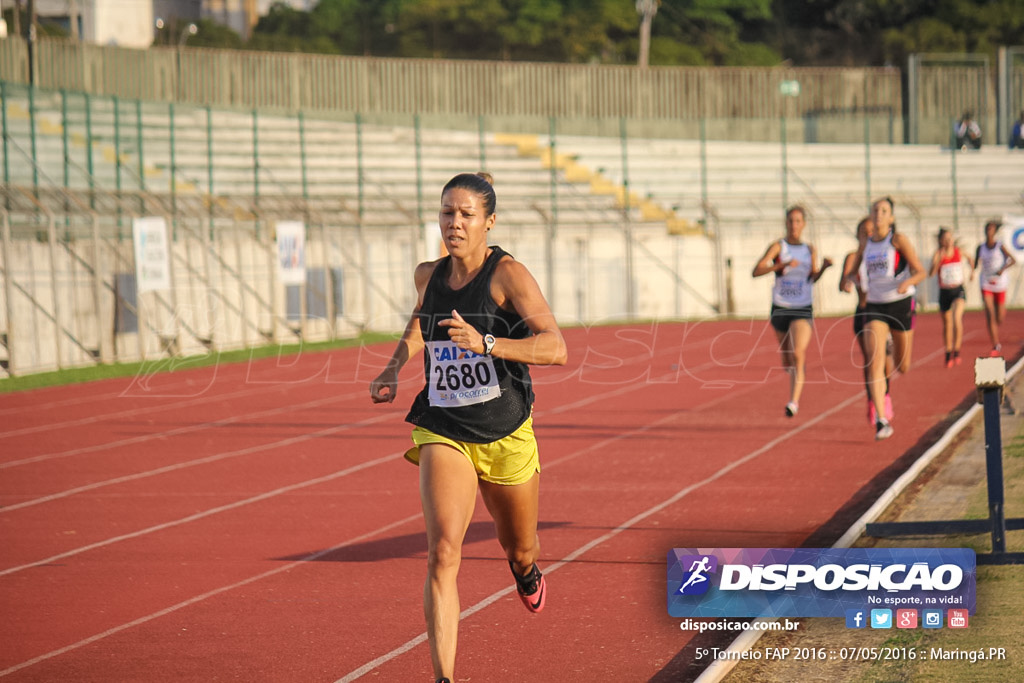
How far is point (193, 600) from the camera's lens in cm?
716

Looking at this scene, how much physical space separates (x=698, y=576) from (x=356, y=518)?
3.52 m

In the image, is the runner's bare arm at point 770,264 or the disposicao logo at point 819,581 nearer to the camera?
the disposicao logo at point 819,581

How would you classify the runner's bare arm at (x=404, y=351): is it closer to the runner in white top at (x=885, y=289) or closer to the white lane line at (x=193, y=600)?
the white lane line at (x=193, y=600)

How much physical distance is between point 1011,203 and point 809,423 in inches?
1114

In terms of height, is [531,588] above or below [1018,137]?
below

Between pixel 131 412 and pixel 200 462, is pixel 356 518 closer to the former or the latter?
pixel 200 462

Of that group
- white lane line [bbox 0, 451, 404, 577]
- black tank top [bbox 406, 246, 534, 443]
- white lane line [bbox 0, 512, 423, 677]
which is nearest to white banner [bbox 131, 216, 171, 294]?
white lane line [bbox 0, 451, 404, 577]

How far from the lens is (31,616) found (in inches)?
274

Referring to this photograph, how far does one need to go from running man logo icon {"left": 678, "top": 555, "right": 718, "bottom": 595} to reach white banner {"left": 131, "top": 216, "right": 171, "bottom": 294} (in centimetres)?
1623

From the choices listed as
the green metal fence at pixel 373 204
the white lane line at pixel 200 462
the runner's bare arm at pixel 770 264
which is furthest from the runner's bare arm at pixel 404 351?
the green metal fence at pixel 373 204

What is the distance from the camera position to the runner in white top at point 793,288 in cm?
1271

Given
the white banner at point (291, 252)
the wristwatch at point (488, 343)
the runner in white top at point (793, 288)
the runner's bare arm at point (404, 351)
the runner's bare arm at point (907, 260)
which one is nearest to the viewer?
the wristwatch at point (488, 343)

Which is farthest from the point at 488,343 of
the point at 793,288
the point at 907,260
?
the point at 793,288

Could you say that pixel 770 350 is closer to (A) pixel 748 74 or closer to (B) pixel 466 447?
(B) pixel 466 447
